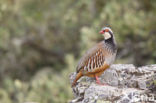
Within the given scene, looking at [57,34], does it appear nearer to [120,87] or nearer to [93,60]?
[93,60]

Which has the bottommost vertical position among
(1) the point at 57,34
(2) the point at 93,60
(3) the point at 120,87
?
(3) the point at 120,87

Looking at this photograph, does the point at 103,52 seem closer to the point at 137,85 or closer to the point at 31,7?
the point at 137,85

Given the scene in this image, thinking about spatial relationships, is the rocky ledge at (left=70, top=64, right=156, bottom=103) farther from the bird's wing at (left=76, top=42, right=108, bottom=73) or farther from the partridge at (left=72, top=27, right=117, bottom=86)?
the bird's wing at (left=76, top=42, right=108, bottom=73)

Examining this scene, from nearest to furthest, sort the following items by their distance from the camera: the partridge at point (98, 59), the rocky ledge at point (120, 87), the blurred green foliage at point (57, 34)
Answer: the rocky ledge at point (120, 87)
the partridge at point (98, 59)
the blurred green foliage at point (57, 34)

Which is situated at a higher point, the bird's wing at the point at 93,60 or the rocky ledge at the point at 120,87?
the bird's wing at the point at 93,60

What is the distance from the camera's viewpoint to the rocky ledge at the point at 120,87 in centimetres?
659

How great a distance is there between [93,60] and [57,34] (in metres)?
17.9

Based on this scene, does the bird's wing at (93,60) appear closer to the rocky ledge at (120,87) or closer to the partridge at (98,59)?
the partridge at (98,59)

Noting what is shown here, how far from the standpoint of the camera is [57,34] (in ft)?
84.0

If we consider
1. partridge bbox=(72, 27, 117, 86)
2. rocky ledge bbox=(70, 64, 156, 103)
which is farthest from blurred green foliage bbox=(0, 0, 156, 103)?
rocky ledge bbox=(70, 64, 156, 103)

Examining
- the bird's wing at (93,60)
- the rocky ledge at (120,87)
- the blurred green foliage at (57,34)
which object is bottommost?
the rocky ledge at (120,87)

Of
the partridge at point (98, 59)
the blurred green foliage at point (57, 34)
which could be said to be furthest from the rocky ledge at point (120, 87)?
the blurred green foliage at point (57, 34)

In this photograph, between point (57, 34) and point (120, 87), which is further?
point (57, 34)

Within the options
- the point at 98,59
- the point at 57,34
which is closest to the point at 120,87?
the point at 98,59
